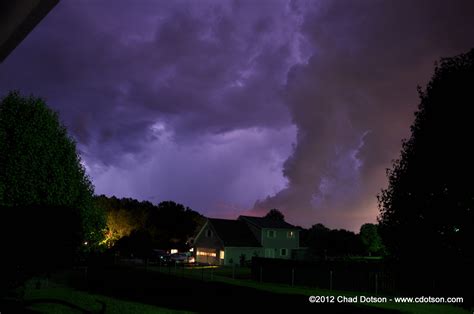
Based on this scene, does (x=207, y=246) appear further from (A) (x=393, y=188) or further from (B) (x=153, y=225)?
(A) (x=393, y=188)

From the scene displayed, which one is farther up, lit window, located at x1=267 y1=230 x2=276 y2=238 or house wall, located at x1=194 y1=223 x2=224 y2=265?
lit window, located at x1=267 y1=230 x2=276 y2=238

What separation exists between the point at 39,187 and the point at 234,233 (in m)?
48.6

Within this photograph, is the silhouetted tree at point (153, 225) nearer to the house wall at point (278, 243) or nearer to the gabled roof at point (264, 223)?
the gabled roof at point (264, 223)

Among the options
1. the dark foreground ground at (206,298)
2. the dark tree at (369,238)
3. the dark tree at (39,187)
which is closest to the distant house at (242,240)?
the dark foreground ground at (206,298)

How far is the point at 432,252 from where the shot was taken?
675 inches

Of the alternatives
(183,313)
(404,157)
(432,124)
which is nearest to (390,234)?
(404,157)

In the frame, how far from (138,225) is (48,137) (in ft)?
197

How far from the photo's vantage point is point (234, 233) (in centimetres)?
6512

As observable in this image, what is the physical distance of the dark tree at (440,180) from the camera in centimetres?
1655

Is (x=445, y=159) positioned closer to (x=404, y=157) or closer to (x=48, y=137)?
(x=404, y=157)

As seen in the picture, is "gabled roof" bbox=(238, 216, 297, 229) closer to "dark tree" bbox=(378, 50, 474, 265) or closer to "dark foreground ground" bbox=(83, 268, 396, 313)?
"dark foreground ground" bbox=(83, 268, 396, 313)

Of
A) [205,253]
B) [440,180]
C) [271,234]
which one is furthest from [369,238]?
[440,180]

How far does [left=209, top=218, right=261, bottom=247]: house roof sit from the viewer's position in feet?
205

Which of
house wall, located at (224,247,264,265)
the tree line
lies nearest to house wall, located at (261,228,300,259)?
house wall, located at (224,247,264,265)
